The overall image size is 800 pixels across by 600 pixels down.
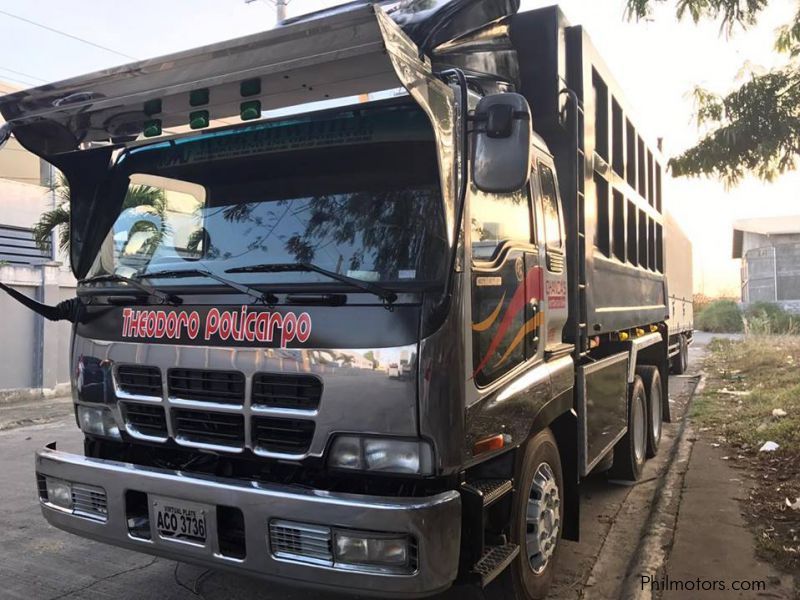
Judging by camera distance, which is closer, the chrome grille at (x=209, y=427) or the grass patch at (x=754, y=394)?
the chrome grille at (x=209, y=427)

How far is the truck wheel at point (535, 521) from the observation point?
320 centimetres

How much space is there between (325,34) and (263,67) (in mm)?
321

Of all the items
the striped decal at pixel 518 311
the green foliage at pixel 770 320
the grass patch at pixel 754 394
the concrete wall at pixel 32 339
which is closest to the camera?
the striped decal at pixel 518 311

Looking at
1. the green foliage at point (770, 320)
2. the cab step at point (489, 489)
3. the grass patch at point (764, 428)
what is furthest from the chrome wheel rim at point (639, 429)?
the green foliage at point (770, 320)

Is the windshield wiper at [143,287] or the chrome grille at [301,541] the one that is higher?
the windshield wiper at [143,287]

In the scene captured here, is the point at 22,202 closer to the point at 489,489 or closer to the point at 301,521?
the point at 301,521

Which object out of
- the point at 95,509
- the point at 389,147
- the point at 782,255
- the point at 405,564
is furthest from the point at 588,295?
the point at 782,255

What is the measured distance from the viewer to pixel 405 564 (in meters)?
2.52

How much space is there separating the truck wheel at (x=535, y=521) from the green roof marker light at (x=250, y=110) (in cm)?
202

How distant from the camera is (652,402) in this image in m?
6.73

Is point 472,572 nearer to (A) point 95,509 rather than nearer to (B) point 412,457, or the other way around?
(B) point 412,457

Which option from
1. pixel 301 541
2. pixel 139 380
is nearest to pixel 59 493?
pixel 139 380

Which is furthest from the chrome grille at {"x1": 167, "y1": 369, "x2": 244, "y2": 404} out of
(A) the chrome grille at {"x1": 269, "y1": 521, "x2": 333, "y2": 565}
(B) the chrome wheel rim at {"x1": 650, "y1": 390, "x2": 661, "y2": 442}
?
(B) the chrome wheel rim at {"x1": 650, "y1": 390, "x2": 661, "y2": 442}

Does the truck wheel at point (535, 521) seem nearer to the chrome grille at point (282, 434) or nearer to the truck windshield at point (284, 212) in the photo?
the chrome grille at point (282, 434)
